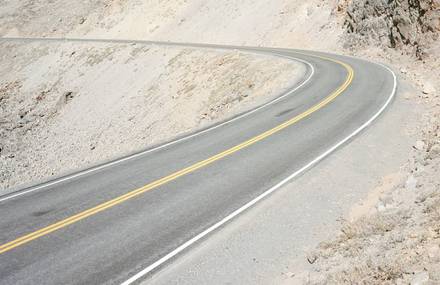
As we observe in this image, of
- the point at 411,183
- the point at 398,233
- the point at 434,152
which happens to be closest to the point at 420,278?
the point at 398,233

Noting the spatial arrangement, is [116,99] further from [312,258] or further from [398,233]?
[398,233]

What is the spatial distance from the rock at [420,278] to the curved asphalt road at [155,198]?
437 centimetres

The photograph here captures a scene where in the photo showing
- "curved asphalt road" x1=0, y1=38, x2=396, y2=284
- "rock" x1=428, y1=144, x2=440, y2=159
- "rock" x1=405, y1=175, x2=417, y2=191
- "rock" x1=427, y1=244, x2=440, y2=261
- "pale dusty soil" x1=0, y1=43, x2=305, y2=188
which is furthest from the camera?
"pale dusty soil" x1=0, y1=43, x2=305, y2=188

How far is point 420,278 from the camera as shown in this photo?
604cm

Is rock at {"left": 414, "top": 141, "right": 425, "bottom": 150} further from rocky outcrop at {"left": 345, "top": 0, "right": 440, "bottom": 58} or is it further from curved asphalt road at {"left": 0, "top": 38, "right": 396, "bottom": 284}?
rocky outcrop at {"left": 345, "top": 0, "right": 440, "bottom": 58}

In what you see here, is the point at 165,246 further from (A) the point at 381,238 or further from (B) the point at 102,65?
(B) the point at 102,65

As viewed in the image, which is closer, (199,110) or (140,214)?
(140,214)

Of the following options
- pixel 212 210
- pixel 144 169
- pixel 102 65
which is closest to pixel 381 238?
pixel 212 210

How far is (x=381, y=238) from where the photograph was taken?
8.03 m

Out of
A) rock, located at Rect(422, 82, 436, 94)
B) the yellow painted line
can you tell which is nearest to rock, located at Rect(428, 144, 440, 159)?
the yellow painted line

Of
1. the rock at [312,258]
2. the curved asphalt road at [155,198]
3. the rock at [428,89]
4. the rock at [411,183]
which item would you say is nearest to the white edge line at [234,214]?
the curved asphalt road at [155,198]

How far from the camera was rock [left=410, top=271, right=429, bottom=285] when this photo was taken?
19.5ft

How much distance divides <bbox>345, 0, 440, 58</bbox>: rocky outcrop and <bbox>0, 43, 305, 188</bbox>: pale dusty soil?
10069mm

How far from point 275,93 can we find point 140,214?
17.0 m
